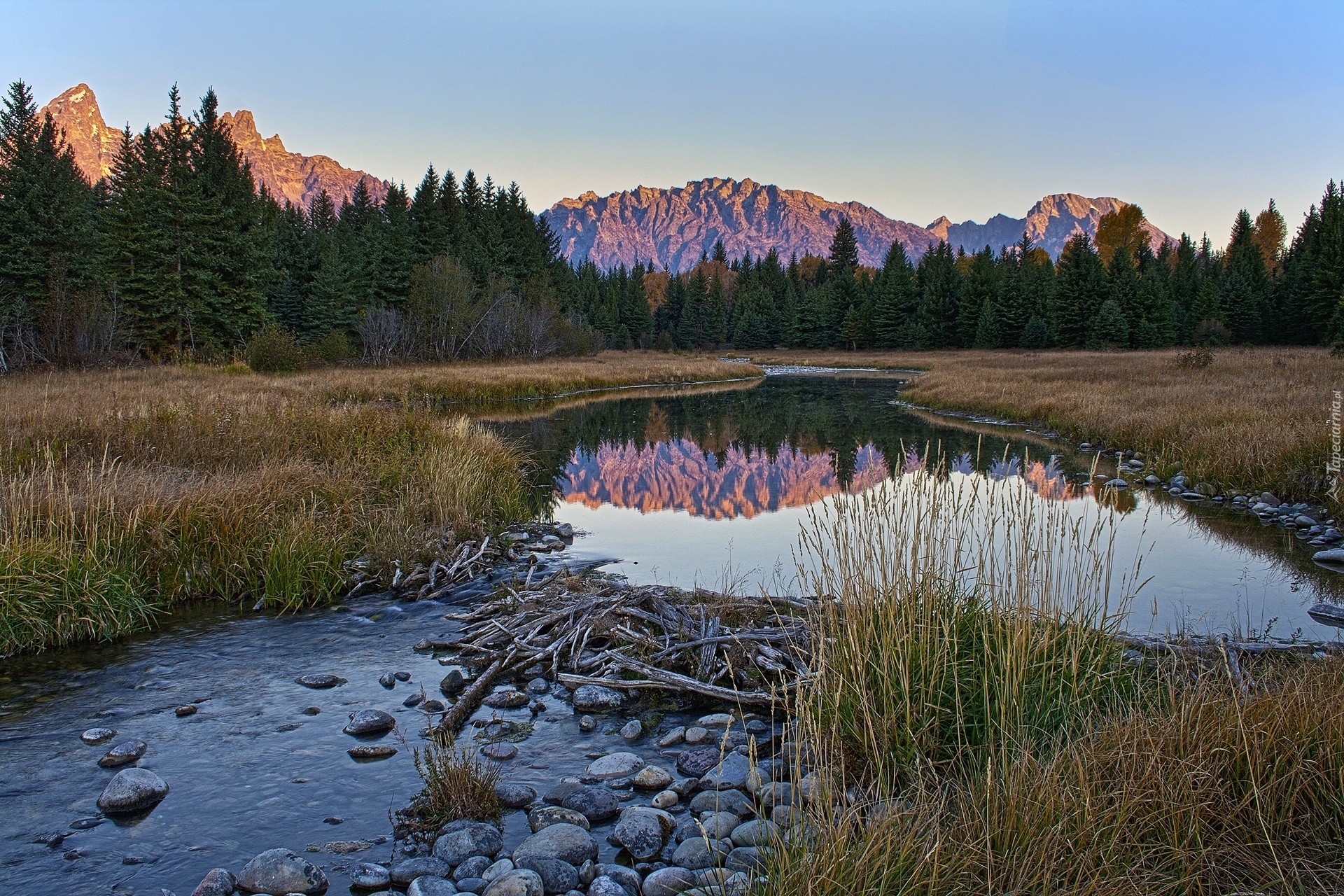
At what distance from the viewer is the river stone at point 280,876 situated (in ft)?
11.7

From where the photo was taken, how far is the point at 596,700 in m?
5.69

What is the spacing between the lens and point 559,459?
19750 millimetres

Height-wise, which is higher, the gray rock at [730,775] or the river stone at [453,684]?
the gray rock at [730,775]

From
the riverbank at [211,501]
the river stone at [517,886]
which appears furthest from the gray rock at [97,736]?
the river stone at [517,886]

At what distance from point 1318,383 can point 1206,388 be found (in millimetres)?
2418

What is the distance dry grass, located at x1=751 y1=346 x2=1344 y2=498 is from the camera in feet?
43.0

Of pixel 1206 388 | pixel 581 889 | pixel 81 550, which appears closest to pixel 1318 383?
pixel 1206 388

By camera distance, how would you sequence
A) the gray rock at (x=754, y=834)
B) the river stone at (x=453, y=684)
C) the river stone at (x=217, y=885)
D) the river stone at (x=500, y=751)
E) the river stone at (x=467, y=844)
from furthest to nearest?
the river stone at (x=453, y=684) < the river stone at (x=500, y=751) < the river stone at (x=467, y=844) < the river stone at (x=217, y=885) < the gray rock at (x=754, y=834)

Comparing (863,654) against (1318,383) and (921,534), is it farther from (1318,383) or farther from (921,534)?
(1318,383)

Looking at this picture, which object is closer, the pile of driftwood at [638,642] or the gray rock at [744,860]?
the gray rock at [744,860]

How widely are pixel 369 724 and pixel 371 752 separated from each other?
1.08 ft

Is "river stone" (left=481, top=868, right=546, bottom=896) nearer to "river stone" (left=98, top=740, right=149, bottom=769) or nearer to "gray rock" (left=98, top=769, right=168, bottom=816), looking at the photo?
"gray rock" (left=98, top=769, right=168, bottom=816)

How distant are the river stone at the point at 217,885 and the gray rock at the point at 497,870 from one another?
110cm

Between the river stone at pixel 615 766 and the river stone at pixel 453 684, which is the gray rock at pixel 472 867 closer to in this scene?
the river stone at pixel 615 766
